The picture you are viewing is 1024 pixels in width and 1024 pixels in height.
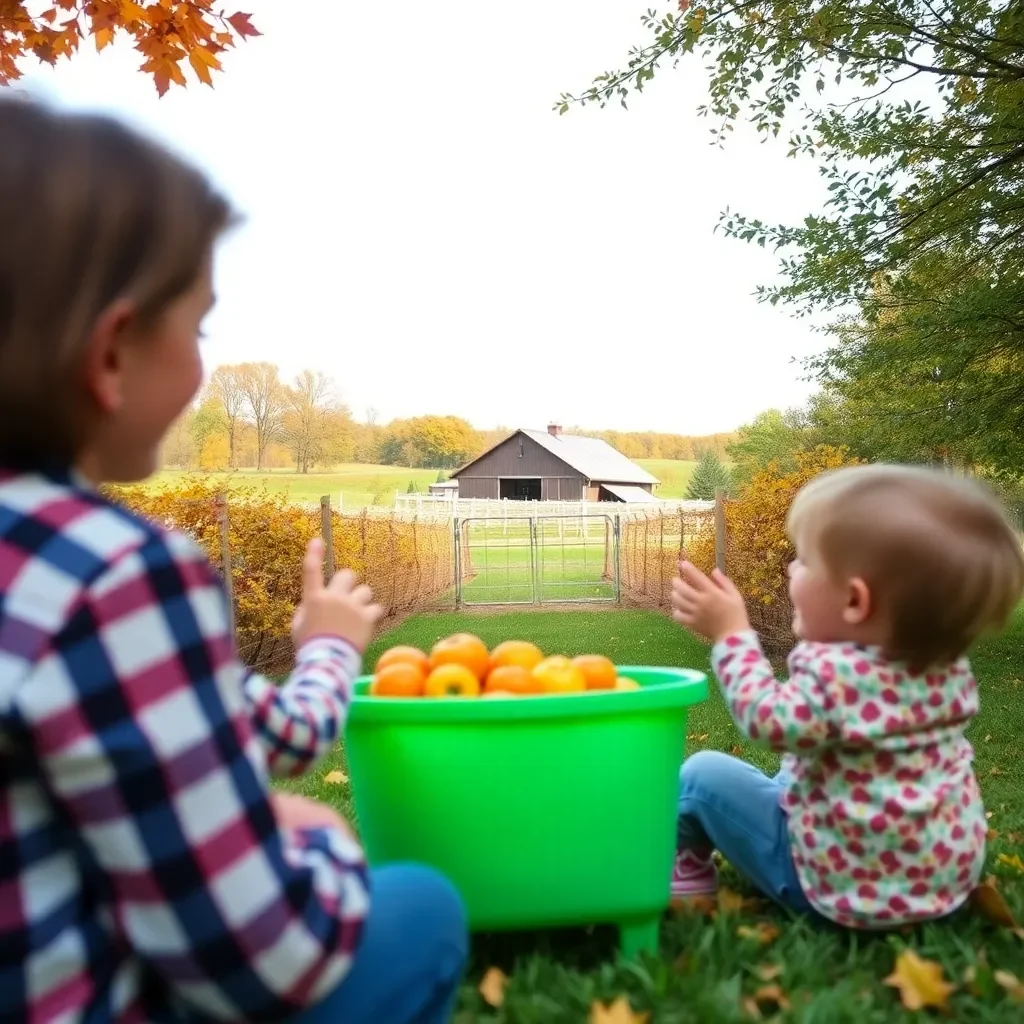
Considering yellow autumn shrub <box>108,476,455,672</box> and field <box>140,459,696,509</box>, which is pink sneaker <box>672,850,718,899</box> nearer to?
yellow autumn shrub <box>108,476,455,672</box>

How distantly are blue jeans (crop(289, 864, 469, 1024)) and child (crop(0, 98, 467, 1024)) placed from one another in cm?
16

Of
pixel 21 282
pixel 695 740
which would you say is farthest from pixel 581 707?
pixel 695 740

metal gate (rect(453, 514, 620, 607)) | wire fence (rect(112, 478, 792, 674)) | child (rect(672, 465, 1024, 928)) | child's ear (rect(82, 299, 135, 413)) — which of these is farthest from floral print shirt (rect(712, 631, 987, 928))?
metal gate (rect(453, 514, 620, 607))

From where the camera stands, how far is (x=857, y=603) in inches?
83.3

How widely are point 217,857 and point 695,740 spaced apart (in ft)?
19.1

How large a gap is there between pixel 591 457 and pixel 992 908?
53390mm

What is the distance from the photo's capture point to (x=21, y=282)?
1.01 meters

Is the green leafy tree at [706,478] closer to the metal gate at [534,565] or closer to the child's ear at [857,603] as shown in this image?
the metal gate at [534,565]

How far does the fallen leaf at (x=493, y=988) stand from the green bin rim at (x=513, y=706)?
493 millimetres

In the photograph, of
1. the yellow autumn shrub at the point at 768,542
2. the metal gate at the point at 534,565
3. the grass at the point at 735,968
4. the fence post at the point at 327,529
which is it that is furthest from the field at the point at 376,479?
the grass at the point at 735,968

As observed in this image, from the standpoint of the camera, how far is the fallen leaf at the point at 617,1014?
1.76m

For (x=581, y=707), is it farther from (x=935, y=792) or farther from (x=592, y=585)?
(x=592, y=585)

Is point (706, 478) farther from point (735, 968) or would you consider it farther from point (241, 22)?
point (735, 968)

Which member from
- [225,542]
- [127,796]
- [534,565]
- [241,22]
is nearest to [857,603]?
[127,796]
